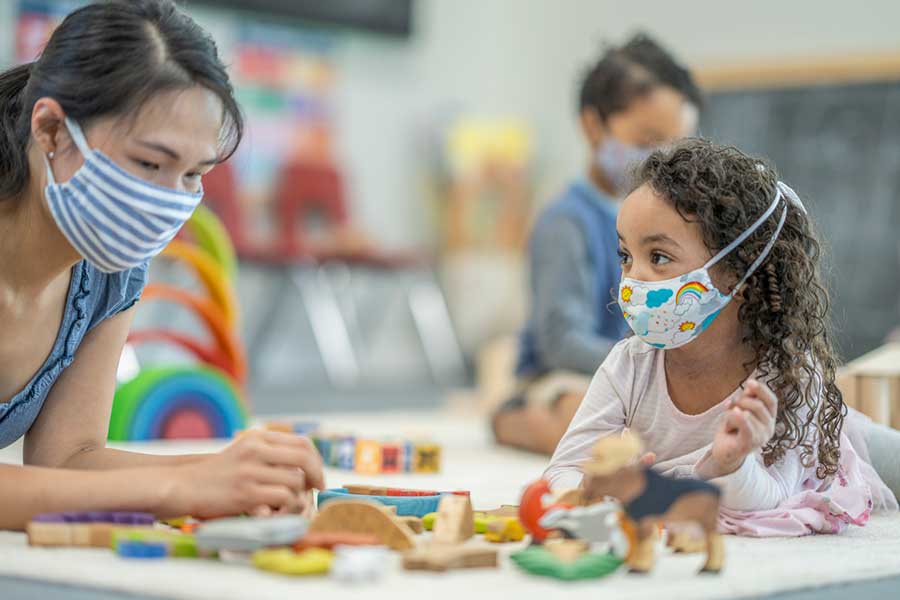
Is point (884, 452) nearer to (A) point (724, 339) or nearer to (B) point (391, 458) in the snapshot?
(A) point (724, 339)

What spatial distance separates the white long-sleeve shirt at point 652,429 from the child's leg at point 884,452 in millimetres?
288

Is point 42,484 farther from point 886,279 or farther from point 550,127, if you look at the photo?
point 550,127

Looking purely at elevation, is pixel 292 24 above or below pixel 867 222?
above

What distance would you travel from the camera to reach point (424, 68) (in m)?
5.94

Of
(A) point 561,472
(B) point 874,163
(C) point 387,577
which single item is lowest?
(C) point 387,577

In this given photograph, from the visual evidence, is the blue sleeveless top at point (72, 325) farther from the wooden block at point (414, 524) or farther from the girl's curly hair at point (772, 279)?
the girl's curly hair at point (772, 279)

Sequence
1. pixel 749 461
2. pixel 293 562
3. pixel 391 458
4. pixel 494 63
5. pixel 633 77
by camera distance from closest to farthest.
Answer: pixel 293 562 → pixel 749 461 → pixel 391 458 → pixel 633 77 → pixel 494 63

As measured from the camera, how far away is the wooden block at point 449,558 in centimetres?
117

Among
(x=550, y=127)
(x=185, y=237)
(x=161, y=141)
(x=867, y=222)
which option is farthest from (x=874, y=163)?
(x=161, y=141)

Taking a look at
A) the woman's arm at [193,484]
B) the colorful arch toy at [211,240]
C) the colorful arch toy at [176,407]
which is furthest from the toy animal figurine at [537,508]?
the colorful arch toy at [211,240]

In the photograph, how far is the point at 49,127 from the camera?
4.42 feet

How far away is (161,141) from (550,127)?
485cm

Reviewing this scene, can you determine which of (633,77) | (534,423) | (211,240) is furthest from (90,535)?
(211,240)

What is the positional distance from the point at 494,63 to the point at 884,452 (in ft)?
14.8
